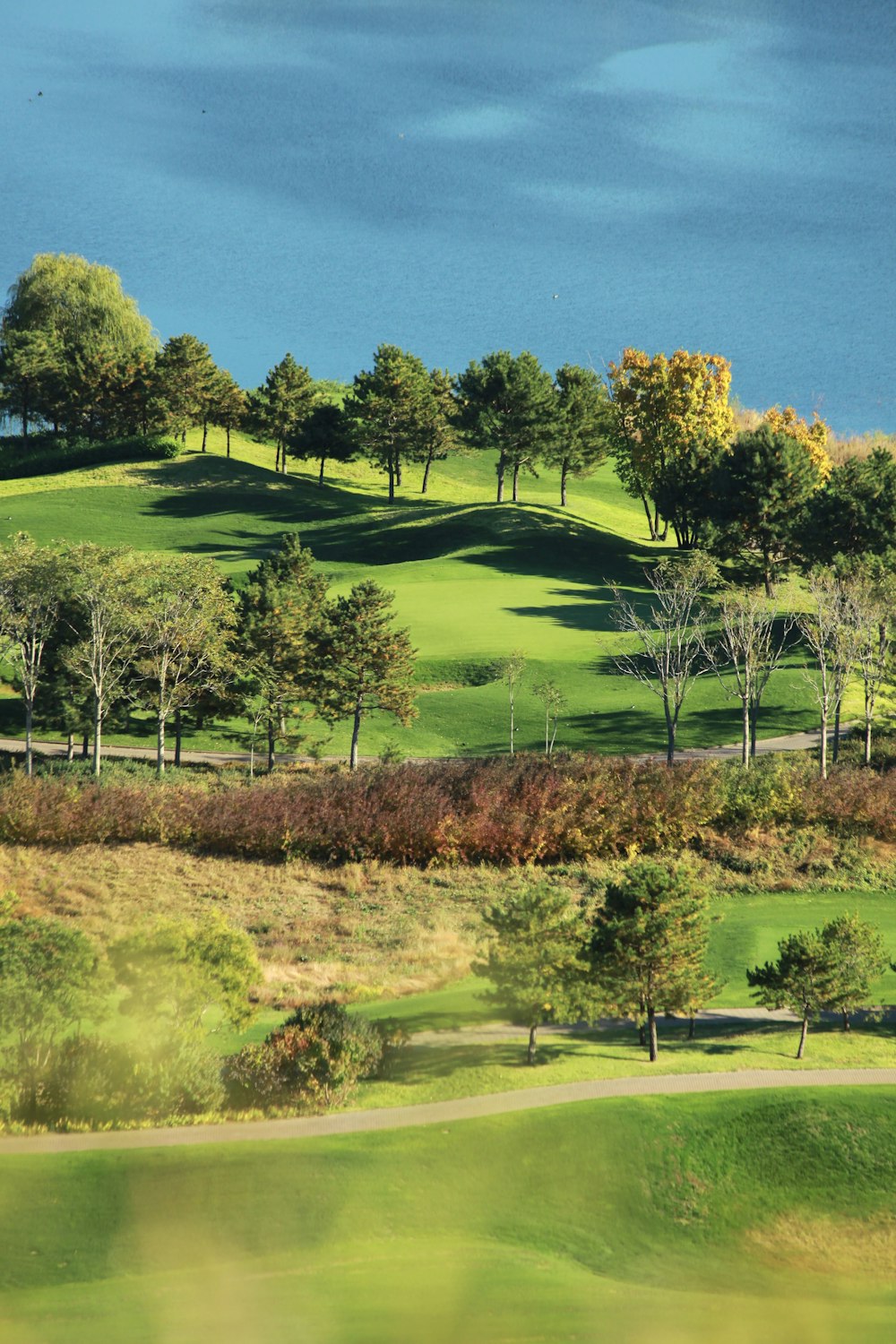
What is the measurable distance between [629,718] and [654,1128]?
130ft

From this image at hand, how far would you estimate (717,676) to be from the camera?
64312 millimetres

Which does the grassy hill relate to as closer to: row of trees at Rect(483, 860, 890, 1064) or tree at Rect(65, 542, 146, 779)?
tree at Rect(65, 542, 146, 779)

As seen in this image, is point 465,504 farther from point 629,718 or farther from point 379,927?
point 379,927

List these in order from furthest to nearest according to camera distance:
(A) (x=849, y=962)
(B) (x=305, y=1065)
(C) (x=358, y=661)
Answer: (C) (x=358, y=661)
(A) (x=849, y=962)
(B) (x=305, y=1065)

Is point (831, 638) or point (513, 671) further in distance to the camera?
point (831, 638)

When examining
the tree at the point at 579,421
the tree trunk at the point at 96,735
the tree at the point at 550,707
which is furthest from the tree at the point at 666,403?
the tree trunk at the point at 96,735

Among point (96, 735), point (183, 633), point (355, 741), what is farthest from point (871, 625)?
point (96, 735)

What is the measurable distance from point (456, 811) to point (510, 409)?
71195 mm

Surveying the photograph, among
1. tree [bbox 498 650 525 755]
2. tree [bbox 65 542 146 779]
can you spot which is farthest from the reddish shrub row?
tree [bbox 498 650 525 755]

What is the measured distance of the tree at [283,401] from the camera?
4520 inches

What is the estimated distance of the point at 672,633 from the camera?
5591 cm

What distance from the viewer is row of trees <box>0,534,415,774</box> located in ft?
170

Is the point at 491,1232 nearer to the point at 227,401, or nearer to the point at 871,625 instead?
the point at 871,625

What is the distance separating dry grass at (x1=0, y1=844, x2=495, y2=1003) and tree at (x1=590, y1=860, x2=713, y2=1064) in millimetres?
6912
